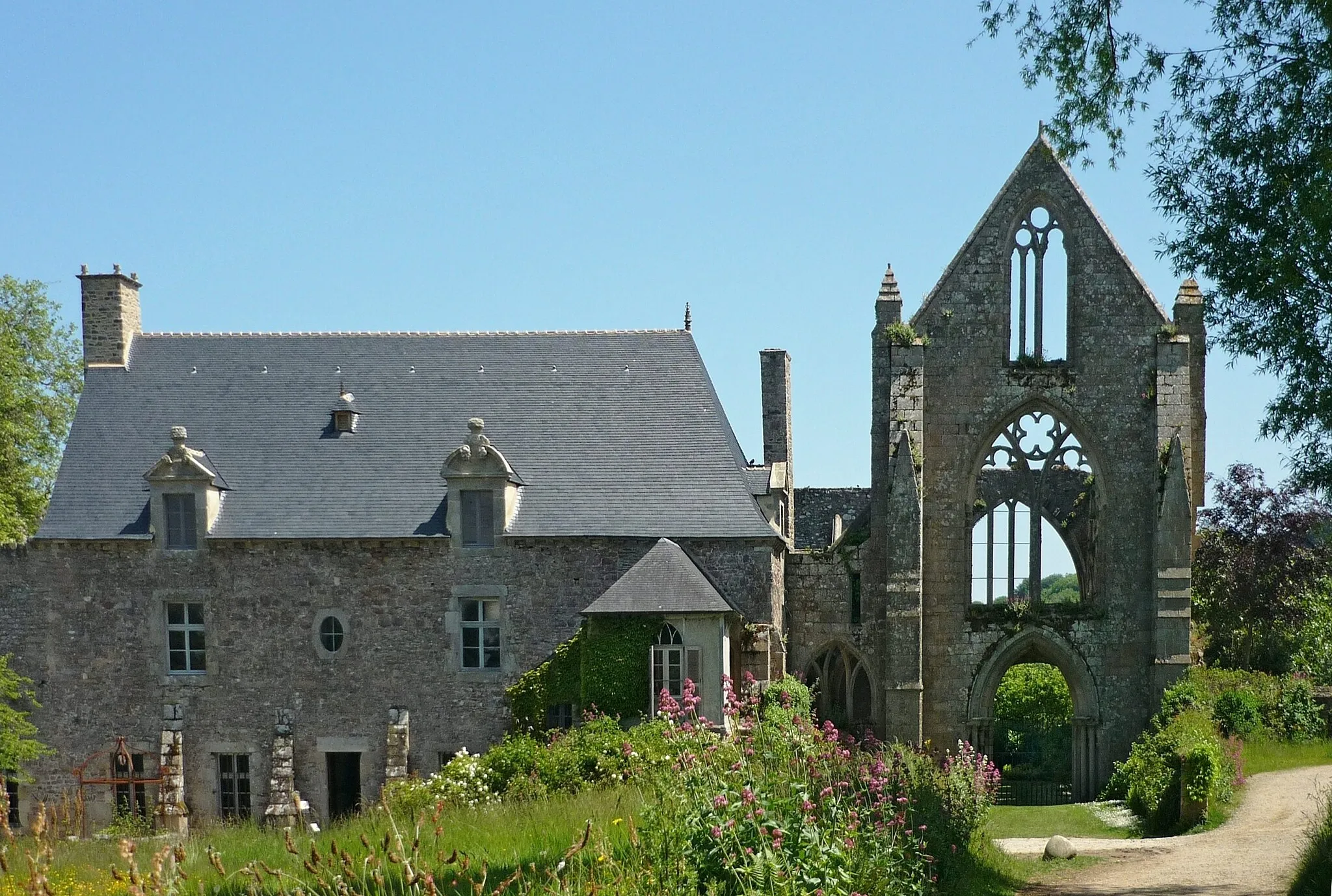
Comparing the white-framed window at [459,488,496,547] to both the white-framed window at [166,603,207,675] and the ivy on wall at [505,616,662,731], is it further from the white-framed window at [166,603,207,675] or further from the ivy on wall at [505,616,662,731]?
the white-framed window at [166,603,207,675]

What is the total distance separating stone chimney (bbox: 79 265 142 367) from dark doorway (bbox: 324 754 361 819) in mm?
8248

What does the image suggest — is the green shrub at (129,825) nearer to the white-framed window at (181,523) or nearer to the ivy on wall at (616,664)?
the white-framed window at (181,523)

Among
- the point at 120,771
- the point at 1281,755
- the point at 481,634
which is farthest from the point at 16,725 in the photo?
the point at 1281,755

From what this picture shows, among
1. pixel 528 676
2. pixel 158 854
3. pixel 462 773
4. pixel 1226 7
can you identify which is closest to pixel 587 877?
pixel 158 854

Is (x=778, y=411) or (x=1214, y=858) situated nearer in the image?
(x=1214, y=858)

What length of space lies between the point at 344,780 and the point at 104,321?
936 centimetres

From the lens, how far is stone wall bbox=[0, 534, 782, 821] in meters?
20.9

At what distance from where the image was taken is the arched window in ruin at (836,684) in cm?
2297

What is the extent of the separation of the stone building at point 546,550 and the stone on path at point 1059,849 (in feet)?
20.6

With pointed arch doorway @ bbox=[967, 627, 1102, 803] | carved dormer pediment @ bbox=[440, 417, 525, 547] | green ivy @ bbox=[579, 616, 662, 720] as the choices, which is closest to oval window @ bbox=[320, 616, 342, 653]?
carved dormer pediment @ bbox=[440, 417, 525, 547]

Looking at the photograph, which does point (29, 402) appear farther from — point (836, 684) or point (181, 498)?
point (836, 684)

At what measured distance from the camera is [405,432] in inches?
889

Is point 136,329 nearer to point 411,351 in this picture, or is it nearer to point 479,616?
point 411,351

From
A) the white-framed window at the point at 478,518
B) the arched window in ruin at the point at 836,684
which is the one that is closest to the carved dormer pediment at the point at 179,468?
the white-framed window at the point at 478,518
